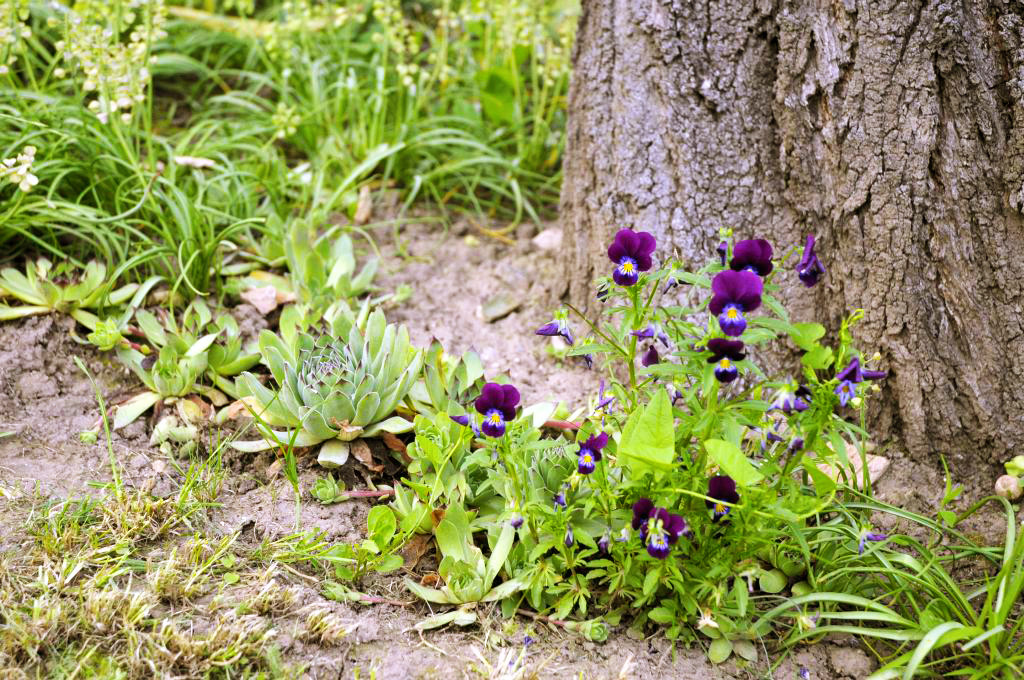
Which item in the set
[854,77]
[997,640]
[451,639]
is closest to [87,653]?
[451,639]

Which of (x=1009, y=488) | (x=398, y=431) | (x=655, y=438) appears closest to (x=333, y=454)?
(x=398, y=431)

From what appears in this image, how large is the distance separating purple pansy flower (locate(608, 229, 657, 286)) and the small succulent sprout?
1340mm

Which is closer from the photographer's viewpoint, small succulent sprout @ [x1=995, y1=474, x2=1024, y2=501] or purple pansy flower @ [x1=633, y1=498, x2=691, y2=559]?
purple pansy flower @ [x1=633, y1=498, x2=691, y2=559]

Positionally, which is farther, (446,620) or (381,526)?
(381,526)

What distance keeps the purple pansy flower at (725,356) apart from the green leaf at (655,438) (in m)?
0.17

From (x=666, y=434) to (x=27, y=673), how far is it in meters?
1.51

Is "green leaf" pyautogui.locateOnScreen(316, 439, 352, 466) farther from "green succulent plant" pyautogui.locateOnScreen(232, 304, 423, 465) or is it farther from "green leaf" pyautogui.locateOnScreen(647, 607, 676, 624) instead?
"green leaf" pyautogui.locateOnScreen(647, 607, 676, 624)

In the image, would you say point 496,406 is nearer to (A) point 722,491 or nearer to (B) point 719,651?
(A) point 722,491

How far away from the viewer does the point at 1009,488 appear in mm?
2473

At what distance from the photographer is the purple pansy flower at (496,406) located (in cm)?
206

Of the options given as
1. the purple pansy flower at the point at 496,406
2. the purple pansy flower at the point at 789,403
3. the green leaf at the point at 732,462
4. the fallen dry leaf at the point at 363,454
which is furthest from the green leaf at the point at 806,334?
the fallen dry leaf at the point at 363,454

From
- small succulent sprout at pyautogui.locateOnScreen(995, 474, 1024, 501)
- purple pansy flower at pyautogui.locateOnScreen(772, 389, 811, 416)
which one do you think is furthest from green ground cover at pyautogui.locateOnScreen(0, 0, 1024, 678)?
small succulent sprout at pyautogui.locateOnScreen(995, 474, 1024, 501)

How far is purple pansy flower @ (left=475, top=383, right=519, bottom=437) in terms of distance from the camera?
206 centimetres

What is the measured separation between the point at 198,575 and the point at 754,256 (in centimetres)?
156
